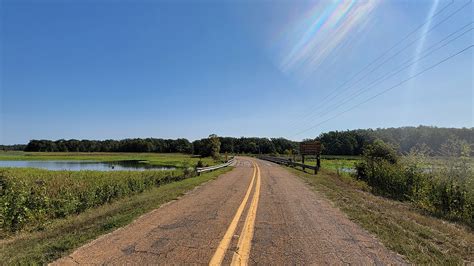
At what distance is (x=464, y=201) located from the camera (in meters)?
10.8

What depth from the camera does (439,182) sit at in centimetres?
1254

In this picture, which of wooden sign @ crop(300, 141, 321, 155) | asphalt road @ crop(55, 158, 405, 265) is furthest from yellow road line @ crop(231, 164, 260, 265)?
wooden sign @ crop(300, 141, 321, 155)

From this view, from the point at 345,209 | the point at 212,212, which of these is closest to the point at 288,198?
the point at 345,209

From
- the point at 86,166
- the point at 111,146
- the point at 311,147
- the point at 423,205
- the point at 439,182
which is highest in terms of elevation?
the point at 111,146

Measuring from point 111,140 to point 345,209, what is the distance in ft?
625

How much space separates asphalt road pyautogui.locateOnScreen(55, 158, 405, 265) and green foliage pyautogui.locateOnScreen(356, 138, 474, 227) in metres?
6.21

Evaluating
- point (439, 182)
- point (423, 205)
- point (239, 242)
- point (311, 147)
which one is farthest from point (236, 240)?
point (311, 147)

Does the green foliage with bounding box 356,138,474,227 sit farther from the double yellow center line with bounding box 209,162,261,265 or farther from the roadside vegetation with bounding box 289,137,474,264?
the double yellow center line with bounding box 209,162,261,265

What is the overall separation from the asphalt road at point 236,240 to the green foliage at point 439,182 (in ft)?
20.4

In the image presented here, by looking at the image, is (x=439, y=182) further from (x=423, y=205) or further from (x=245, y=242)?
(x=245, y=242)

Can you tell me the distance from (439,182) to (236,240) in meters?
11.7

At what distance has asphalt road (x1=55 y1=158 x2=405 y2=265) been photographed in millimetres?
4273

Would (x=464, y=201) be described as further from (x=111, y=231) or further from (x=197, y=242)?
(x=111, y=231)

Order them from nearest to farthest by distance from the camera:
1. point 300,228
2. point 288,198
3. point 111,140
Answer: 1. point 300,228
2. point 288,198
3. point 111,140
